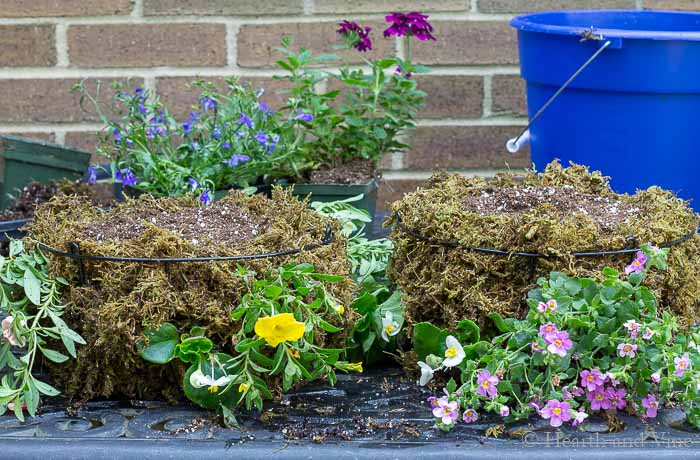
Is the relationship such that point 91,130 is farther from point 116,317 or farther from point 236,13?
point 116,317

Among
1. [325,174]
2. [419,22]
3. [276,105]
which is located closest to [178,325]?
[325,174]

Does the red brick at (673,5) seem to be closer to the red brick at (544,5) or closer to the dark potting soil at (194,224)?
the red brick at (544,5)

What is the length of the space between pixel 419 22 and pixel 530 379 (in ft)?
3.42

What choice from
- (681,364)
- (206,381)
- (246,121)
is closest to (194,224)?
(206,381)

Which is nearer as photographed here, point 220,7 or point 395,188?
point 220,7

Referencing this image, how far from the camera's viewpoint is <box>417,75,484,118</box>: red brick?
8.37 ft

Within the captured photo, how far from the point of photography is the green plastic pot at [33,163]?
7.28ft

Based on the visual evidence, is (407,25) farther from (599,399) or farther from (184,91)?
(599,399)

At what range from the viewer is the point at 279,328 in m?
1.31

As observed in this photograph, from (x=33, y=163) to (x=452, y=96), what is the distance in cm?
108

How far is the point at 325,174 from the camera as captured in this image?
215 cm

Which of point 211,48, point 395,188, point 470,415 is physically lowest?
point 470,415

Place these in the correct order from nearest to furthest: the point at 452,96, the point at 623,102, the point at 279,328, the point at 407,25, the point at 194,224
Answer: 1. the point at 279,328
2. the point at 194,224
3. the point at 623,102
4. the point at 407,25
5. the point at 452,96

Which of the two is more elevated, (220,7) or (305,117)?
(220,7)
